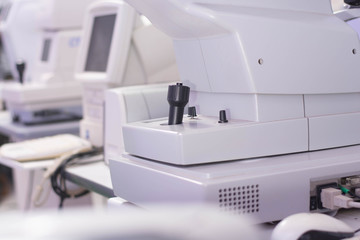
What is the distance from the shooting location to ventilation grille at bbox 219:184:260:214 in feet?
3.30

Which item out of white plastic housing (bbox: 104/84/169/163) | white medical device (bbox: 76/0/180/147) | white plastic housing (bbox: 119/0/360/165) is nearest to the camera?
white plastic housing (bbox: 119/0/360/165)

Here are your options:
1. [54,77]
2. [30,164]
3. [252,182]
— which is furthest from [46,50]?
[252,182]

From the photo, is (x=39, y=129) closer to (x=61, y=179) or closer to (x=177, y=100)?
(x=61, y=179)

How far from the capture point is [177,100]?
1152 millimetres

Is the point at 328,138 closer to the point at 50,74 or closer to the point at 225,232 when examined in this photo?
the point at 225,232

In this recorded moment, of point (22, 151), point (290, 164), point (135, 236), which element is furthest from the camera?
point (22, 151)

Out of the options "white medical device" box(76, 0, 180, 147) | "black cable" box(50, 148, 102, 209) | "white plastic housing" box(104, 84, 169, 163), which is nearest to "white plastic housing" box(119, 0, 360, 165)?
"white plastic housing" box(104, 84, 169, 163)

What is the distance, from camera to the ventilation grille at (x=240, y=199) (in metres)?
1.01

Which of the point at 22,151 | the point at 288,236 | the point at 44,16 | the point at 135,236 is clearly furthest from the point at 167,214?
the point at 44,16

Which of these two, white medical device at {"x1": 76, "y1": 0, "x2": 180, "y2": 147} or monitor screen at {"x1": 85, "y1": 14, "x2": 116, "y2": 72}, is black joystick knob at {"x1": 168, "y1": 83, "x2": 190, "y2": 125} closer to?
white medical device at {"x1": 76, "y1": 0, "x2": 180, "y2": 147}

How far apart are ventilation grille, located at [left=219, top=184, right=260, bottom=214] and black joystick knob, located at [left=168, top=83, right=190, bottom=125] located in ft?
0.76

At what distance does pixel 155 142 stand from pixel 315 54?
1.25 feet

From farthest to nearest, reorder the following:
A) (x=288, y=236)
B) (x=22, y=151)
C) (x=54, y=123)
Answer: (x=54, y=123) < (x=22, y=151) < (x=288, y=236)

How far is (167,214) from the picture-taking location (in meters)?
0.44
